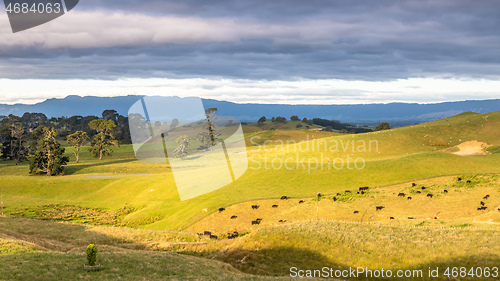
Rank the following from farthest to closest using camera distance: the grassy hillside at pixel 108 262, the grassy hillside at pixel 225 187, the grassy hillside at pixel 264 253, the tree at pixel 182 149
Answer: the tree at pixel 182 149, the grassy hillside at pixel 225 187, the grassy hillside at pixel 264 253, the grassy hillside at pixel 108 262

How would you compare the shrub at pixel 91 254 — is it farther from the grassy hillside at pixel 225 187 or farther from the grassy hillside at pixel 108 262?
the grassy hillside at pixel 225 187

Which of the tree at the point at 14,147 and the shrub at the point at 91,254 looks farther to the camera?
the tree at the point at 14,147

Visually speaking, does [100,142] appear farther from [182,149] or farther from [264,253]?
[264,253]

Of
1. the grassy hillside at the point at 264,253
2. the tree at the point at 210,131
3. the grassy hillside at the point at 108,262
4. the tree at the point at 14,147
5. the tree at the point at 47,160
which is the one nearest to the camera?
the grassy hillside at the point at 108,262

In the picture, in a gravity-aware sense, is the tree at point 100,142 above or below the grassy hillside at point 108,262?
above

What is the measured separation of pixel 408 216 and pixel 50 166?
87.0 meters

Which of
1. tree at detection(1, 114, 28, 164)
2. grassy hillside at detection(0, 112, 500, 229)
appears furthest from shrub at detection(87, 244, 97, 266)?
tree at detection(1, 114, 28, 164)

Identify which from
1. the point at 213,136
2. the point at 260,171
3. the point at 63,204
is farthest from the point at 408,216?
the point at 213,136

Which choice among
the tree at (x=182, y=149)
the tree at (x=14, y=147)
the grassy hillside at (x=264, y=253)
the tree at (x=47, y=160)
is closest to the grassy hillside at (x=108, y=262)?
the grassy hillside at (x=264, y=253)

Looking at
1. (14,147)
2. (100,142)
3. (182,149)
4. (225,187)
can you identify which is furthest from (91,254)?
(14,147)

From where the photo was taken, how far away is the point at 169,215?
5794 cm

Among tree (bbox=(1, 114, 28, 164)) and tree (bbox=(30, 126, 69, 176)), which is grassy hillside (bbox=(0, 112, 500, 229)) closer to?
tree (bbox=(30, 126, 69, 176))

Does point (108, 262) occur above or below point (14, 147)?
below

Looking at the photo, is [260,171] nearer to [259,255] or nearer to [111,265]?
[259,255]
